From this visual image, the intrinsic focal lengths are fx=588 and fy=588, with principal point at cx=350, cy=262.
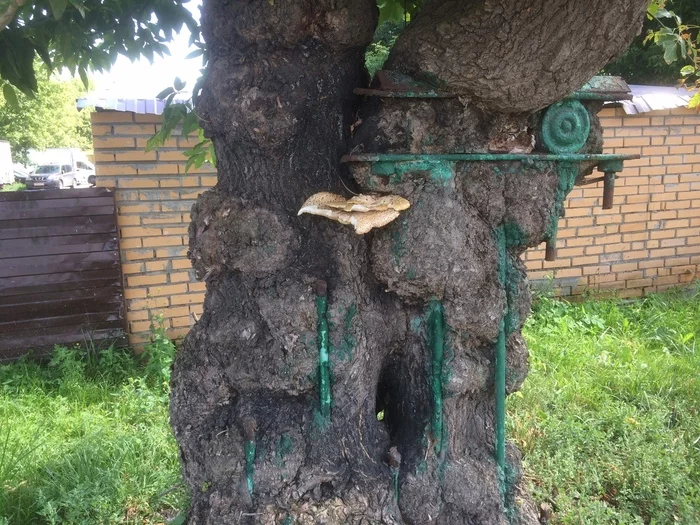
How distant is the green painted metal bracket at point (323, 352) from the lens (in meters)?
1.74

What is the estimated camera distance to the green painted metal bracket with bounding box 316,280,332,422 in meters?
1.74

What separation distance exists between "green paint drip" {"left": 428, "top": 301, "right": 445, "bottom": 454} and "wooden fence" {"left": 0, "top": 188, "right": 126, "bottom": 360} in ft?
12.5

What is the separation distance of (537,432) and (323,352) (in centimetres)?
224

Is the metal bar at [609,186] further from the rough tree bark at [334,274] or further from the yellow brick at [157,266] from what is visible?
the yellow brick at [157,266]

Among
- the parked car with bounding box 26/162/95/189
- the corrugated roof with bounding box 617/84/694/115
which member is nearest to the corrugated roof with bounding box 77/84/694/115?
the corrugated roof with bounding box 617/84/694/115

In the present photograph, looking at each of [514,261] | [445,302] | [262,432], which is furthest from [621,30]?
[262,432]

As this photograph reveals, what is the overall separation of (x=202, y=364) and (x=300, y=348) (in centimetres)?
34

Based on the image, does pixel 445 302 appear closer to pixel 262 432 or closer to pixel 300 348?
pixel 300 348

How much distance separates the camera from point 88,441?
3.43 m

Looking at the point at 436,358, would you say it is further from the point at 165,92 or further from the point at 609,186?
the point at 165,92

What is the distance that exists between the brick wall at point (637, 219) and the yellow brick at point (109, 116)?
4.19 meters

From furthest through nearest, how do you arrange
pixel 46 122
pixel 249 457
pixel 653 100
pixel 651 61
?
pixel 46 122, pixel 651 61, pixel 653 100, pixel 249 457

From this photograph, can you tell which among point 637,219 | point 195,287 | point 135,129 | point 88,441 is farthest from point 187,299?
point 637,219

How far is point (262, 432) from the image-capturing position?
175 cm
